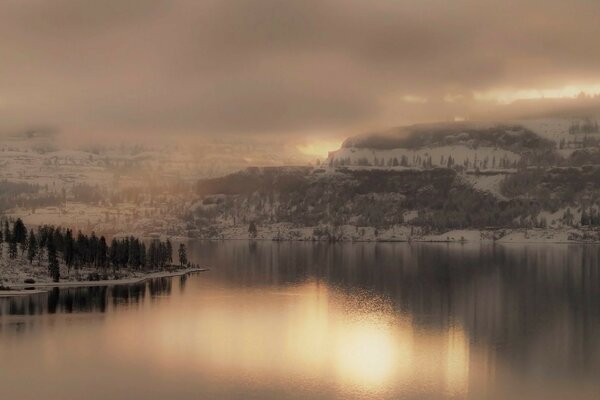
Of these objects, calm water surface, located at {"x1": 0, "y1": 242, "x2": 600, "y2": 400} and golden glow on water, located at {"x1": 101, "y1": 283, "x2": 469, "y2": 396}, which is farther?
golden glow on water, located at {"x1": 101, "y1": 283, "x2": 469, "y2": 396}

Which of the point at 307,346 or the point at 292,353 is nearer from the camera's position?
the point at 292,353

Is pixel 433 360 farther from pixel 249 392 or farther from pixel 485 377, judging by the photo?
pixel 249 392

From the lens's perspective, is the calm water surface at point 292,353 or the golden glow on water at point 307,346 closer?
the calm water surface at point 292,353

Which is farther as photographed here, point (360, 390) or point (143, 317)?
point (143, 317)

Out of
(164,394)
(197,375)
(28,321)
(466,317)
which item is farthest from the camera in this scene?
(466,317)

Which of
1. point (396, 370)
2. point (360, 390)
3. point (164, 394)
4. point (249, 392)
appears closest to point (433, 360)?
point (396, 370)

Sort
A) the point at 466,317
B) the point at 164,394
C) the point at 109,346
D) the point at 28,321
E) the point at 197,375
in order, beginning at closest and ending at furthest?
the point at 164,394 < the point at 197,375 < the point at 109,346 < the point at 28,321 < the point at 466,317

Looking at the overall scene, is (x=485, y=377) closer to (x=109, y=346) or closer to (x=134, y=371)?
(x=134, y=371)

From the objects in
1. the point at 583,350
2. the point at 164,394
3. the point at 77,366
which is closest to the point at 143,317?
the point at 77,366

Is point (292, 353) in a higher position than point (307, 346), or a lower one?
higher
